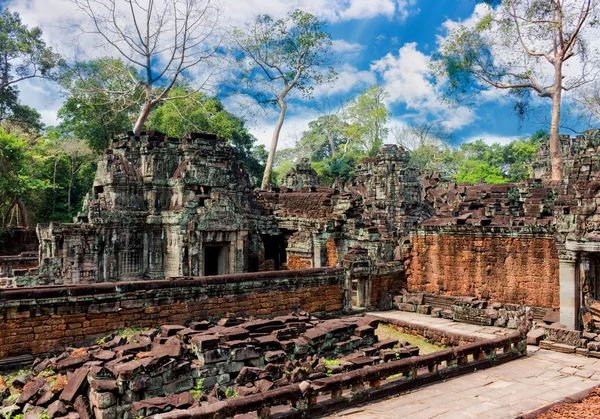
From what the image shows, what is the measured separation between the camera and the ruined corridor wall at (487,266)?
455 inches

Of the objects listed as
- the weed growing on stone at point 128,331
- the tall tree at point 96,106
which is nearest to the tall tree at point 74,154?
the tall tree at point 96,106

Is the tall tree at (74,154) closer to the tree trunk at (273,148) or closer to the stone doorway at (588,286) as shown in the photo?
the tree trunk at (273,148)

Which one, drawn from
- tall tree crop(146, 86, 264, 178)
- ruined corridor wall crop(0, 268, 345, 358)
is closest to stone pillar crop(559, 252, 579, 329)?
ruined corridor wall crop(0, 268, 345, 358)

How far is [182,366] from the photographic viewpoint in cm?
736

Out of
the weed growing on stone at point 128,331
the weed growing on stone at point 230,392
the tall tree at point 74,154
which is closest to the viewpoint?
the weed growing on stone at point 230,392

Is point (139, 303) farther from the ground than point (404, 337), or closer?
farther from the ground

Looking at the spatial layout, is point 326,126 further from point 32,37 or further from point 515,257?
point 515,257

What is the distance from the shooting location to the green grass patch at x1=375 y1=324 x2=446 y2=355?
10905 millimetres

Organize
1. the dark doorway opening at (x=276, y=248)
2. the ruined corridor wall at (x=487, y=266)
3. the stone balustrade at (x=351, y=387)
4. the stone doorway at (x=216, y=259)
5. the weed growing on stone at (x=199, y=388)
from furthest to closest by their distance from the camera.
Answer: the dark doorway opening at (x=276, y=248) < the stone doorway at (x=216, y=259) < the ruined corridor wall at (x=487, y=266) < the weed growing on stone at (x=199, y=388) < the stone balustrade at (x=351, y=387)

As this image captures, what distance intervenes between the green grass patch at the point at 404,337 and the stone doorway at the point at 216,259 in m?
6.05

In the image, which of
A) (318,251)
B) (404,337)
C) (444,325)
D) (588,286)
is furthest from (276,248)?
(588,286)

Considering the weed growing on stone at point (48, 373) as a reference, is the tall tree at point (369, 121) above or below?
above

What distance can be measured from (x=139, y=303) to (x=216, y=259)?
674cm

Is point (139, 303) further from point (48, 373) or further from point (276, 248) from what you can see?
point (276, 248)
